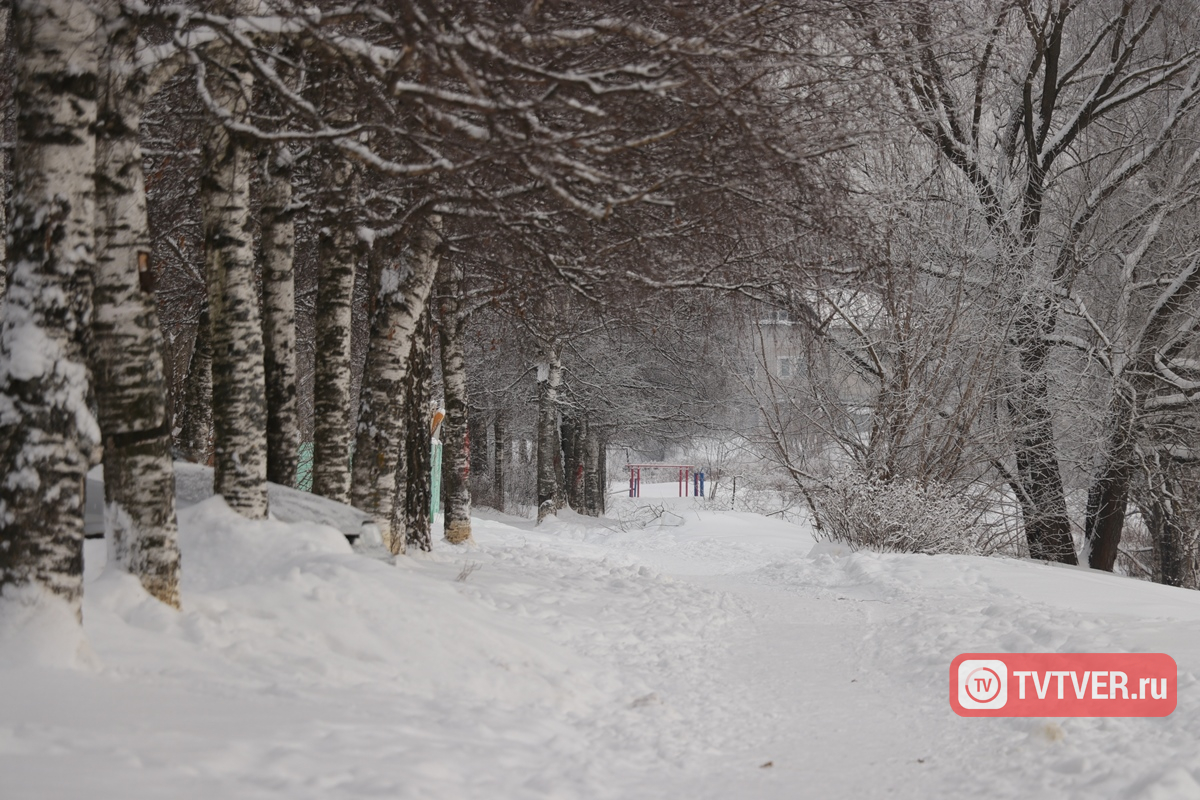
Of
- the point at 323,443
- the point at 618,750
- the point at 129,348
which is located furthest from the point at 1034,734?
the point at 323,443

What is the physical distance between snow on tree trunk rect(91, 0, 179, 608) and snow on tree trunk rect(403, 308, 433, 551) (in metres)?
6.08

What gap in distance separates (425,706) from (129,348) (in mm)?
2577

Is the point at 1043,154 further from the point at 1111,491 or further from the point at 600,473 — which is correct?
the point at 600,473

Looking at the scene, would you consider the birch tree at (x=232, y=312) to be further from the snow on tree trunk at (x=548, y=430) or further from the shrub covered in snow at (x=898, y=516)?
the snow on tree trunk at (x=548, y=430)

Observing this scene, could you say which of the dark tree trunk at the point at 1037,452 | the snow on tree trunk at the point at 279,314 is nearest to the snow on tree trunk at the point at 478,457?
the dark tree trunk at the point at 1037,452

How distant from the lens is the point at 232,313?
7.50 meters

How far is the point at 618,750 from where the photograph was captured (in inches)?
209

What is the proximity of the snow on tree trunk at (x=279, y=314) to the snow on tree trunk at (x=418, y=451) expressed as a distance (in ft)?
7.92

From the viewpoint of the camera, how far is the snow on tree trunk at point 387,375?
993cm

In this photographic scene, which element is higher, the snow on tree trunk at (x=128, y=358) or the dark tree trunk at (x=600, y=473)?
the snow on tree trunk at (x=128, y=358)

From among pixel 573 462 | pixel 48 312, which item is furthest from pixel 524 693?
pixel 573 462

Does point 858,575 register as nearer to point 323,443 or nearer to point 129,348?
point 323,443

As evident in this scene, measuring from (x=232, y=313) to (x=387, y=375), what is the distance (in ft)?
8.74

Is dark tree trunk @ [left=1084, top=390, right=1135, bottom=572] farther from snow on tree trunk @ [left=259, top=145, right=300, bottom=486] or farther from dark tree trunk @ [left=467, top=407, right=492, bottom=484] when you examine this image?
dark tree trunk @ [left=467, top=407, right=492, bottom=484]
